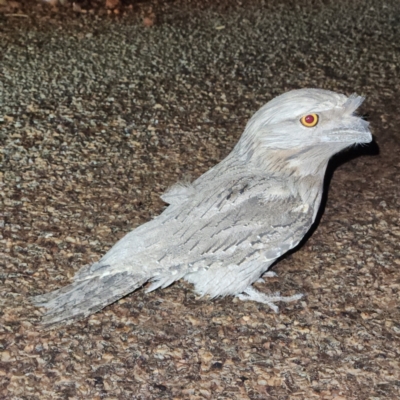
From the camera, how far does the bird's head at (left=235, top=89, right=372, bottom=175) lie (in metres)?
2.03

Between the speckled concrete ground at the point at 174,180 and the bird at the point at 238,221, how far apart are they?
0.21 m

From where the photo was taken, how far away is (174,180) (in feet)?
9.91

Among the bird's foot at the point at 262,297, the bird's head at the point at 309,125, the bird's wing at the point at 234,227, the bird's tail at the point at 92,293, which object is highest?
the bird's head at the point at 309,125

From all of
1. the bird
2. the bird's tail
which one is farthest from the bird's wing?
the bird's tail

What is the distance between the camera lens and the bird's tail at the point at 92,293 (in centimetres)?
216

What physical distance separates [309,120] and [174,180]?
1119mm

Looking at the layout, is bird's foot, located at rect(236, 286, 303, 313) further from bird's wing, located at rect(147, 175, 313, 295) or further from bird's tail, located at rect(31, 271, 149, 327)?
bird's tail, located at rect(31, 271, 149, 327)

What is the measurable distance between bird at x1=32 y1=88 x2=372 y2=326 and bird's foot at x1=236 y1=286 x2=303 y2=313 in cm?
20

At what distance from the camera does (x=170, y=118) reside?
3.50 metres

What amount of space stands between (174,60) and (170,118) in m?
0.74

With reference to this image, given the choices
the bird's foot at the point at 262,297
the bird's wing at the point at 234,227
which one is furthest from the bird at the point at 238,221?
the bird's foot at the point at 262,297

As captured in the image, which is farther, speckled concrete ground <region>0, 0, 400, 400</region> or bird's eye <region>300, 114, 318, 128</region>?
speckled concrete ground <region>0, 0, 400, 400</region>

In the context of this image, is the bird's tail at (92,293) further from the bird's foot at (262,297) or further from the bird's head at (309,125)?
the bird's head at (309,125)

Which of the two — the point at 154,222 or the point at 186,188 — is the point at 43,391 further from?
the point at 186,188
